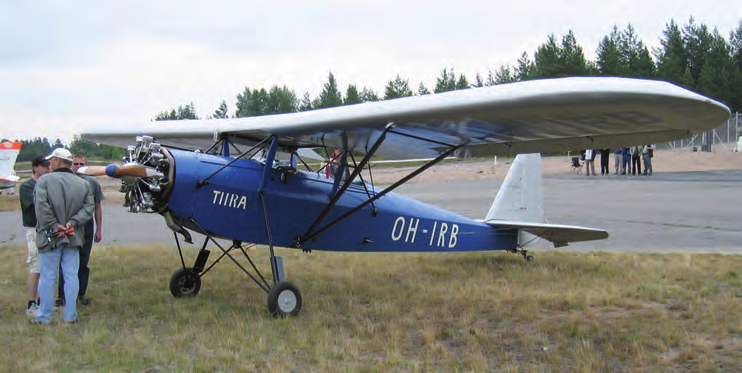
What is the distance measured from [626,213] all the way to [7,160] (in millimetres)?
27616

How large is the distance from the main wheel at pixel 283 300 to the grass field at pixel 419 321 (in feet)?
0.43

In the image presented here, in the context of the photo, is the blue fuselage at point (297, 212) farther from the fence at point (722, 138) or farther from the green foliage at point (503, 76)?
the green foliage at point (503, 76)

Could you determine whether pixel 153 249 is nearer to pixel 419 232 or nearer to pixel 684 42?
pixel 419 232

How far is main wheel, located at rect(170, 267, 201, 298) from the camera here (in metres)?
7.43

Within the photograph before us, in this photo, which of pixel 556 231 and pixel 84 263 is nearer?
pixel 84 263

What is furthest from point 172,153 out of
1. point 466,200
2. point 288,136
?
point 466,200

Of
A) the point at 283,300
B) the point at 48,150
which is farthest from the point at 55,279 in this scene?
the point at 48,150

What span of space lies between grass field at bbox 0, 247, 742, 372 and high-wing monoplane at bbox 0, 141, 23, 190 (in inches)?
868

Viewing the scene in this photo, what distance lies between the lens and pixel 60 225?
19.2 ft

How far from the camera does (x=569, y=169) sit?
33281mm

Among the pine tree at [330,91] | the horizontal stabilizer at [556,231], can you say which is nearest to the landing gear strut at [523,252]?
the horizontal stabilizer at [556,231]

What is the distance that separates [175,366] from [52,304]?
86.2 inches

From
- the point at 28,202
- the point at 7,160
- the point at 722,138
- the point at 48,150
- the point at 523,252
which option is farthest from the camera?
the point at 48,150

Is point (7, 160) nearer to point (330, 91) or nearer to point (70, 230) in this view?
point (70, 230)
